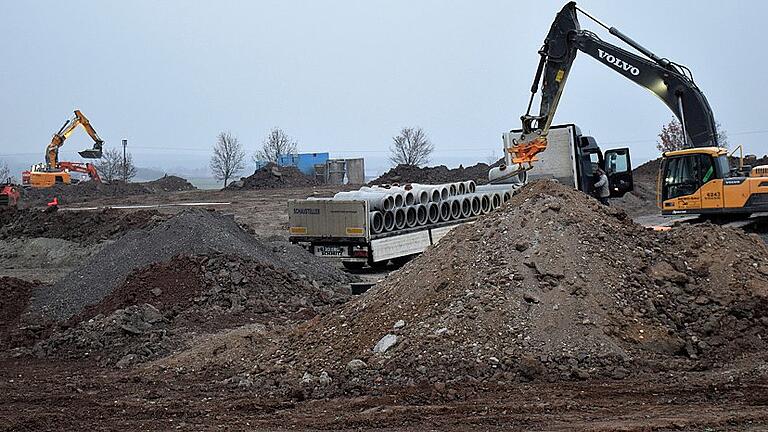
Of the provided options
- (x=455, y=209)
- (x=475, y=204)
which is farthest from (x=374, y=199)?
(x=475, y=204)

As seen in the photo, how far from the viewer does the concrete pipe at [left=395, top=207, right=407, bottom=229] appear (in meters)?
18.1

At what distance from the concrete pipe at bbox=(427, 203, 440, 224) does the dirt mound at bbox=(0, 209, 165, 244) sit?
8.03 metres

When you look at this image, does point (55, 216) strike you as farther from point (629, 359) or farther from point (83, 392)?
point (629, 359)

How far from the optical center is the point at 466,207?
19797 mm

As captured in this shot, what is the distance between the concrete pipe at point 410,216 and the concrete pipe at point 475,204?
1.94 m

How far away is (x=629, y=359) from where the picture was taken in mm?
8438

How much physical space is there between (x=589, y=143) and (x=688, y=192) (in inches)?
105

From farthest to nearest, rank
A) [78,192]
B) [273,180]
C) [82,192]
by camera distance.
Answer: [273,180]
[82,192]
[78,192]

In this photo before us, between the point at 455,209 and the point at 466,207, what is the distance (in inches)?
17.0

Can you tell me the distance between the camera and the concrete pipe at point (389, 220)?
17844mm

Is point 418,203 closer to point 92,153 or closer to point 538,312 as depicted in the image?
point 538,312

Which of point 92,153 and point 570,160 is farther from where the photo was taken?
point 92,153

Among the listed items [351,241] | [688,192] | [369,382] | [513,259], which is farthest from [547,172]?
[369,382]

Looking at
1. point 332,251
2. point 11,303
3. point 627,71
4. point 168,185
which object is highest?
point 627,71
